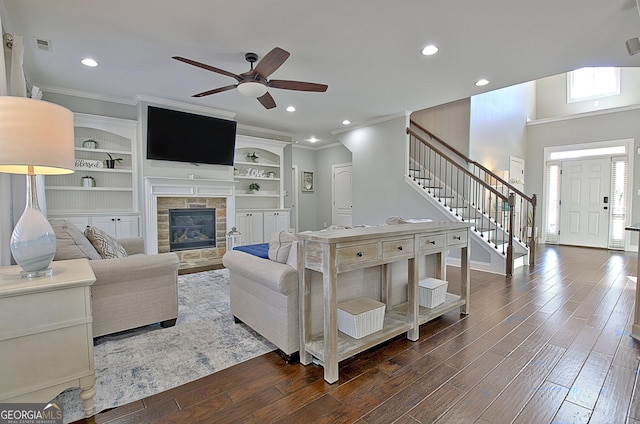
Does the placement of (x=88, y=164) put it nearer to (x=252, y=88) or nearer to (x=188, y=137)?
(x=188, y=137)

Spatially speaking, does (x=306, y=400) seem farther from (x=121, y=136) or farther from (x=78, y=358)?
(x=121, y=136)

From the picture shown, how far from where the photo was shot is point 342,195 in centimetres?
845

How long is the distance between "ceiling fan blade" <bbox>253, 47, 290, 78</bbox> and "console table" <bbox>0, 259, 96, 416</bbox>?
2.21m

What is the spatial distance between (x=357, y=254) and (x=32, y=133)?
1.88 m

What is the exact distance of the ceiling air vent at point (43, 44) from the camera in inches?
121

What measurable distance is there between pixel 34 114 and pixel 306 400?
210cm

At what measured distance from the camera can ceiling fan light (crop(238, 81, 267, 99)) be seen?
3162 mm

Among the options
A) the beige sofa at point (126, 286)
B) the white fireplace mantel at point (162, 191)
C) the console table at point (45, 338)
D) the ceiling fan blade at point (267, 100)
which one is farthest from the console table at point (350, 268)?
the white fireplace mantel at point (162, 191)

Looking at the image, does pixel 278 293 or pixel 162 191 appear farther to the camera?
pixel 162 191

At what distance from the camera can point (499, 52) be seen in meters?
3.30

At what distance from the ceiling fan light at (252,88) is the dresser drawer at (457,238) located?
2439 millimetres

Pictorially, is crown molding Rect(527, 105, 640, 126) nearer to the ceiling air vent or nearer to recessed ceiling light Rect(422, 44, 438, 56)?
recessed ceiling light Rect(422, 44, 438, 56)

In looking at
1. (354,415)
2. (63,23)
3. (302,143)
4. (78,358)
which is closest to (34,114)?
(78,358)

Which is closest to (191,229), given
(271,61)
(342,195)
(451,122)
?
(271,61)
